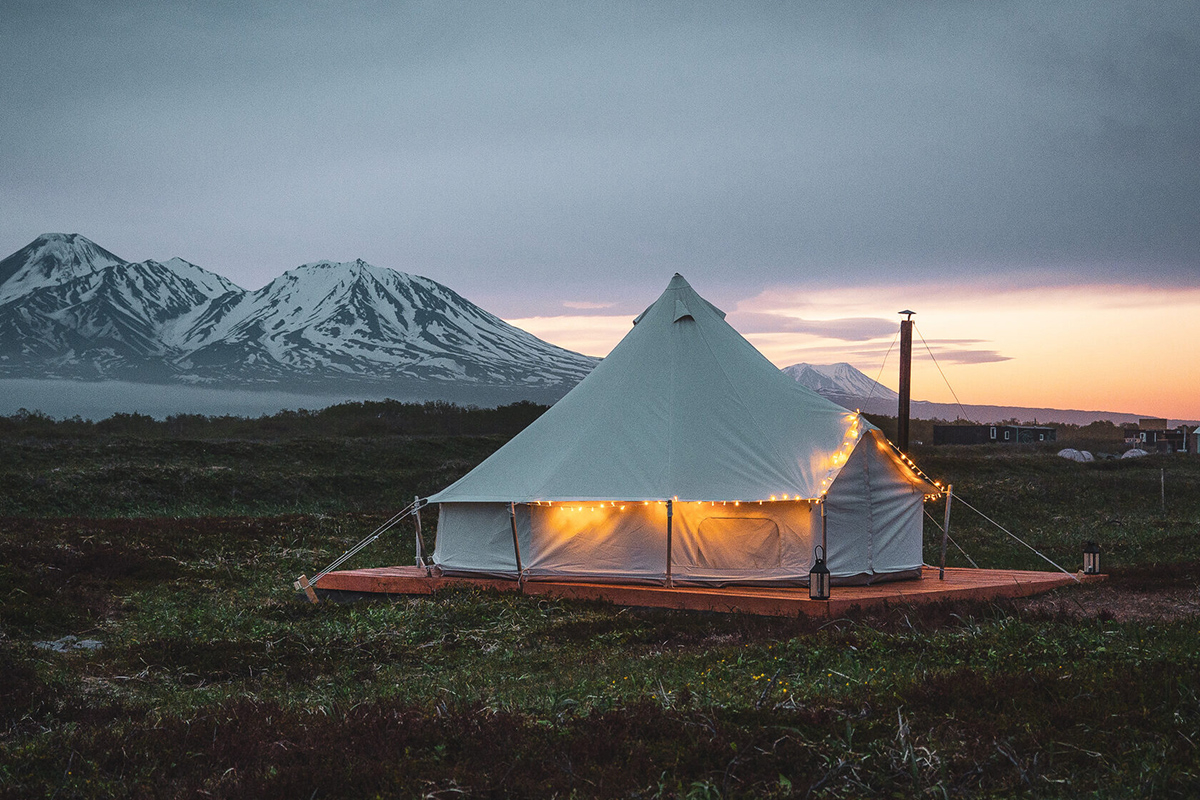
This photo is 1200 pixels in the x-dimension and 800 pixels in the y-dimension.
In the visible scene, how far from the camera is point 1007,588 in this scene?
36.3 feet

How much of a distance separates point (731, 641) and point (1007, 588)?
4398 mm

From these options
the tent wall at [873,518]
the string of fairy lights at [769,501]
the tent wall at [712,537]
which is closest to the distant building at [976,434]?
the tent wall at [873,518]

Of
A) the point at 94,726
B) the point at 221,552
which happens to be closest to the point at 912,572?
the point at 94,726

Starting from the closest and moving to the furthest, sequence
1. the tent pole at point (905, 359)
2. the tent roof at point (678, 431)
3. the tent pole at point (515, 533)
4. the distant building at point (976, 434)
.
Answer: the tent roof at point (678, 431) → the tent pole at point (515, 533) → the tent pole at point (905, 359) → the distant building at point (976, 434)

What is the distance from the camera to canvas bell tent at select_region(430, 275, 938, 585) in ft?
36.9

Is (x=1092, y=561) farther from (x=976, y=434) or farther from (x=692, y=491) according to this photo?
(x=976, y=434)

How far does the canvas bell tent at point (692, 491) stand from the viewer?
11.2 metres

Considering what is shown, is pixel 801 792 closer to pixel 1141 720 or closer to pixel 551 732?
pixel 551 732

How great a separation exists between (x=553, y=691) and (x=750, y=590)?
17.1ft

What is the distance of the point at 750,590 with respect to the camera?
11.1 m

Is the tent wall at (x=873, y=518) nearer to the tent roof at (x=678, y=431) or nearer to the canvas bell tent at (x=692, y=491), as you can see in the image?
the canvas bell tent at (x=692, y=491)

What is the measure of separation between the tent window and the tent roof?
429 millimetres

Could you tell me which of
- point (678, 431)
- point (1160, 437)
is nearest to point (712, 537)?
point (678, 431)

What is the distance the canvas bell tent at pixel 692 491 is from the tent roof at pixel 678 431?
0.8 inches
